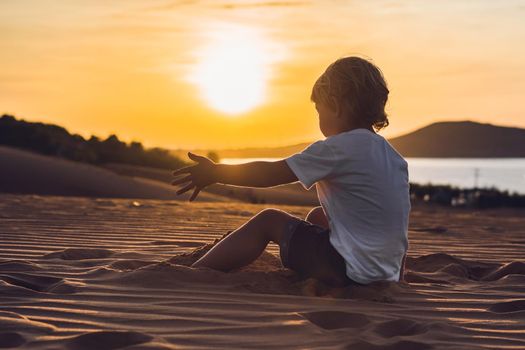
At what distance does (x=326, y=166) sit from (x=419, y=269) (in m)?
1.55

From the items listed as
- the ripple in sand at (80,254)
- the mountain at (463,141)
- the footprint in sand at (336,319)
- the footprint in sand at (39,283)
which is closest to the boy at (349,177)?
the footprint in sand at (336,319)

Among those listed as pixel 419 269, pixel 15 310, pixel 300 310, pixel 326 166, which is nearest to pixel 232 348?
pixel 300 310

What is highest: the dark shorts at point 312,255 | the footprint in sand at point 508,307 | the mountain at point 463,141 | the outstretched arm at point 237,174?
the mountain at point 463,141

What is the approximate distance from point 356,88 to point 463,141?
426 ft

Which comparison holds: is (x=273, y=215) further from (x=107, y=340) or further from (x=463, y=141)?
(x=463, y=141)

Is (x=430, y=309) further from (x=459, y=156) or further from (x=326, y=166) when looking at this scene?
(x=459, y=156)

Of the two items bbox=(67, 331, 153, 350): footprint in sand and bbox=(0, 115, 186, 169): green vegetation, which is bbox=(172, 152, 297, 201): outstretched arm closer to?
bbox=(67, 331, 153, 350): footprint in sand

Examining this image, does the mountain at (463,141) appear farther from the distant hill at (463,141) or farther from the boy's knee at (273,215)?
the boy's knee at (273,215)

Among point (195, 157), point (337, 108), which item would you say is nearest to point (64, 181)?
point (195, 157)

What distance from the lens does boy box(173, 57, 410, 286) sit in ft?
12.7

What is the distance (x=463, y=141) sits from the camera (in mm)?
130250

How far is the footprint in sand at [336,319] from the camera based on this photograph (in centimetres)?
329

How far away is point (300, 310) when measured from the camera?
11.5 feet

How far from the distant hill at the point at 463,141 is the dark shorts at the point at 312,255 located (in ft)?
414
